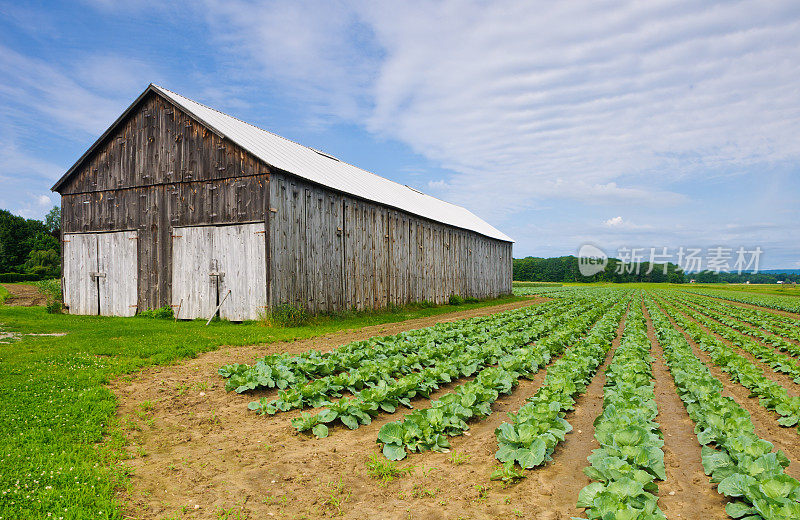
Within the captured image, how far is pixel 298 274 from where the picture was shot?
17.5 meters

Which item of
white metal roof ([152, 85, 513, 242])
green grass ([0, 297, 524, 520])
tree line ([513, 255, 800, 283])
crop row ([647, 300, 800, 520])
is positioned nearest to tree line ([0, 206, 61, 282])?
white metal roof ([152, 85, 513, 242])

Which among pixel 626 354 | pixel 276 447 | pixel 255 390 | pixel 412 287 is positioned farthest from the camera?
pixel 412 287

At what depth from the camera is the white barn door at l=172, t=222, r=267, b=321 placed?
16797mm

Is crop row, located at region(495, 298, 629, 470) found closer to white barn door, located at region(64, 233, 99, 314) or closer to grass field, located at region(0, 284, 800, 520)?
grass field, located at region(0, 284, 800, 520)

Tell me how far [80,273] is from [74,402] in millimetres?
16880

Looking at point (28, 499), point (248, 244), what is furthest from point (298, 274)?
point (28, 499)

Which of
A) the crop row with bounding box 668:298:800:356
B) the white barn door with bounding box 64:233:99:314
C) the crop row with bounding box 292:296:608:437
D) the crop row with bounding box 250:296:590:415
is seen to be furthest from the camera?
the white barn door with bounding box 64:233:99:314

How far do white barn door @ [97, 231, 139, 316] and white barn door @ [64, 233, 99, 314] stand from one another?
41 cm

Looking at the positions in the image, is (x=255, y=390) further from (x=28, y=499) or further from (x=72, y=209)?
(x=72, y=209)

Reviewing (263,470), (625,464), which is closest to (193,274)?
(263,470)

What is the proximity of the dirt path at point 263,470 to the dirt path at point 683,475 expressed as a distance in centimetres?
156

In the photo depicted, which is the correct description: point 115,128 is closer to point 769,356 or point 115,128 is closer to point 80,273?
point 80,273

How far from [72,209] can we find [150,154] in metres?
5.54

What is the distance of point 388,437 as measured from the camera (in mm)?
5754
